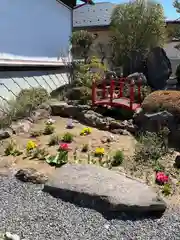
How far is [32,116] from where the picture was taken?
7.60 meters

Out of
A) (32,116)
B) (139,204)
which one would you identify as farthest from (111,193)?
(32,116)

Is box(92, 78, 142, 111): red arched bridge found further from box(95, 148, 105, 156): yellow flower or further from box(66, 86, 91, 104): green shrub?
box(95, 148, 105, 156): yellow flower

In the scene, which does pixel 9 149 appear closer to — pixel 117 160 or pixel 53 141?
pixel 53 141

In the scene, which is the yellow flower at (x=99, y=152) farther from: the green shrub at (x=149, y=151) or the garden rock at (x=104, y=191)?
the garden rock at (x=104, y=191)

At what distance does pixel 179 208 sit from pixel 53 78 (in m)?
7.74

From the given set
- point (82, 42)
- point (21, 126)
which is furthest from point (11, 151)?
point (82, 42)

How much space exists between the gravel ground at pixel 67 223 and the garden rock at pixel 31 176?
0.39 meters

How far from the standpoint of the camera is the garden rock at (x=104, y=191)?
Answer: 3406mm

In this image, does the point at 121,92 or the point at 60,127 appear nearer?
the point at 60,127

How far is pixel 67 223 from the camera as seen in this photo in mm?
3242

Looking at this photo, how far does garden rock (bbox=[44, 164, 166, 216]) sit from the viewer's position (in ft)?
11.2

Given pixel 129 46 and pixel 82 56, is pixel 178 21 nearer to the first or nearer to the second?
pixel 129 46

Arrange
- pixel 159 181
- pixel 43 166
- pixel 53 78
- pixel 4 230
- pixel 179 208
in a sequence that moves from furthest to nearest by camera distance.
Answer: pixel 53 78 < pixel 43 166 < pixel 159 181 < pixel 179 208 < pixel 4 230

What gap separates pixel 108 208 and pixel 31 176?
3.92 feet
